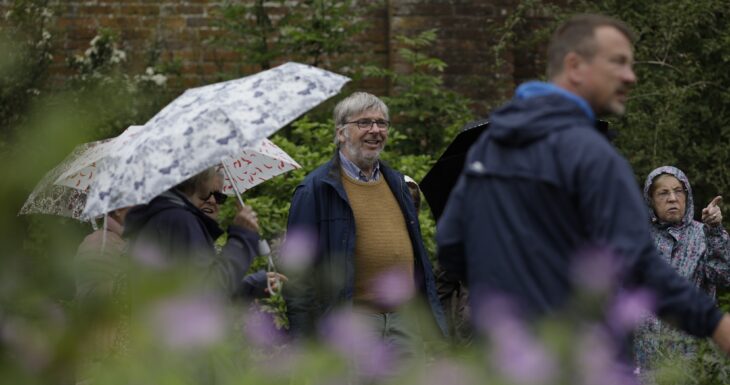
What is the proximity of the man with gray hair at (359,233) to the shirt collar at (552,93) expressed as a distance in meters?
2.17

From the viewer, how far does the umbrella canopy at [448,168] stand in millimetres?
6059

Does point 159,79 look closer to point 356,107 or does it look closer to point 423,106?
point 423,106

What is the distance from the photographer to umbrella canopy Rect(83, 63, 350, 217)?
4195 millimetres

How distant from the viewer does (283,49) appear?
34.8ft

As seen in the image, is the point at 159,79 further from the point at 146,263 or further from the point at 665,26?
the point at 146,263

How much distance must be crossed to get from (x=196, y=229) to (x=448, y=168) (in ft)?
6.92

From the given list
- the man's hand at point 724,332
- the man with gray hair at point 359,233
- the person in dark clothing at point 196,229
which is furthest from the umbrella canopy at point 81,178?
the man's hand at point 724,332

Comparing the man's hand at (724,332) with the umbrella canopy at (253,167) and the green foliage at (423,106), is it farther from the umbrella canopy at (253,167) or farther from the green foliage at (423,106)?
the green foliage at (423,106)

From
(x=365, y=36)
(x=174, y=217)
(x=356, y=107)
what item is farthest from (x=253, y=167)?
(x=365, y=36)

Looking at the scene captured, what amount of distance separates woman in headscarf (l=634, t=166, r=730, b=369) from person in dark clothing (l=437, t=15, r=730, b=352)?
285 centimetres

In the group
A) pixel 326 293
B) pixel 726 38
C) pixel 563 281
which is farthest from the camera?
pixel 726 38

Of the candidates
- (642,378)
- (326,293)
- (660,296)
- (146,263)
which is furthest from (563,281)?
(326,293)

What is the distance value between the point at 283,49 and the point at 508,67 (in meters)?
1.95

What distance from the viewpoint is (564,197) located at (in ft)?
10.8
